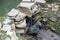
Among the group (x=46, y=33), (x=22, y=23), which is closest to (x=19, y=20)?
(x=22, y=23)

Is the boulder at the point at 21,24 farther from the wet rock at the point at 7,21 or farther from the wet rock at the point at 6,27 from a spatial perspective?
the wet rock at the point at 6,27

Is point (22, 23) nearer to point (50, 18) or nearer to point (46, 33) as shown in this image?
point (46, 33)

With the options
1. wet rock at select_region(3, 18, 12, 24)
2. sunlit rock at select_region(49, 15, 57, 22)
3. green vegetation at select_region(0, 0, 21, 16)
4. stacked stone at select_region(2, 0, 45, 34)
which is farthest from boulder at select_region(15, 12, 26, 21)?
sunlit rock at select_region(49, 15, 57, 22)

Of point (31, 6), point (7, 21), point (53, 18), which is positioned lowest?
point (53, 18)

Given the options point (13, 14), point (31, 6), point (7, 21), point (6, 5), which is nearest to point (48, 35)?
point (31, 6)

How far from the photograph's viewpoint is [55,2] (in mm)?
5871

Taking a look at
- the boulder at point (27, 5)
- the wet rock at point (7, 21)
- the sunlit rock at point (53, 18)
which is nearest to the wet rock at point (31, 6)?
the boulder at point (27, 5)

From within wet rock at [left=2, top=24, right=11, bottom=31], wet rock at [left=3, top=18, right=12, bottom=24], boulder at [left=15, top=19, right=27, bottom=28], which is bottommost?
boulder at [left=15, top=19, right=27, bottom=28]

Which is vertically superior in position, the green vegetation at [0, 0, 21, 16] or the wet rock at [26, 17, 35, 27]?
the green vegetation at [0, 0, 21, 16]

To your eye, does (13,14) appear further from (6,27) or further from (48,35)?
(48,35)

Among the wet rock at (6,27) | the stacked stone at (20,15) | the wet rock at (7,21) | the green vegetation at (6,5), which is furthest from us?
the green vegetation at (6,5)

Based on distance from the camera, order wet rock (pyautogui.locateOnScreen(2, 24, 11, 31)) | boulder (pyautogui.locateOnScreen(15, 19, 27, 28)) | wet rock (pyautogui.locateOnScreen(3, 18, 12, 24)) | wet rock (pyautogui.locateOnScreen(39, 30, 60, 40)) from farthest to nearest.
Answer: wet rock (pyautogui.locateOnScreen(39, 30, 60, 40)) < boulder (pyautogui.locateOnScreen(15, 19, 27, 28)) < wet rock (pyautogui.locateOnScreen(3, 18, 12, 24)) < wet rock (pyautogui.locateOnScreen(2, 24, 11, 31))

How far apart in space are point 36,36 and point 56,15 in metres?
1.01

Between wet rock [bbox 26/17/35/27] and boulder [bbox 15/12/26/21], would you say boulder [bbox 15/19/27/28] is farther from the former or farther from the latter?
wet rock [bbox 26/17/35/27]
